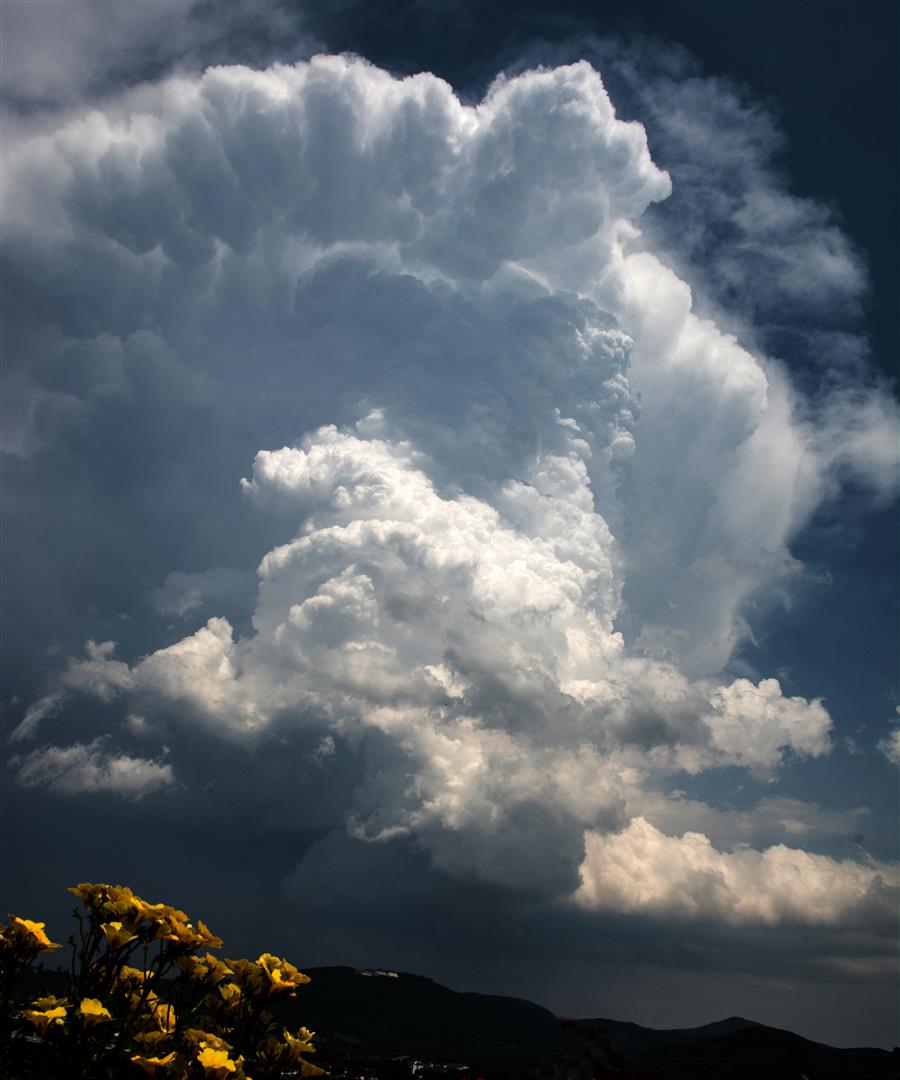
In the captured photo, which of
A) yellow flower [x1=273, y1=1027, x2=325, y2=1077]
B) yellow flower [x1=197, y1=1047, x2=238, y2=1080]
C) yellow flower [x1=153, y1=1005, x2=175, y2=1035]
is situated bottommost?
yellow flower [x1=273, y1=1027, x2=325, y2=1077]

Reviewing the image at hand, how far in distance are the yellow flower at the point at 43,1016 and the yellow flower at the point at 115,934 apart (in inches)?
28.0

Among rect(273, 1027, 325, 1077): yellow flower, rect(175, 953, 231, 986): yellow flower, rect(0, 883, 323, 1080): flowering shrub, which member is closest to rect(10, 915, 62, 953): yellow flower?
rect(0, 883, 323, 1080): flowering shrub

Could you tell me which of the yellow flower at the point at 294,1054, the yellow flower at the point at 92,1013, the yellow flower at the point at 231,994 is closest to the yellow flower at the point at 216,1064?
the yellow flower at the point at 92,1013

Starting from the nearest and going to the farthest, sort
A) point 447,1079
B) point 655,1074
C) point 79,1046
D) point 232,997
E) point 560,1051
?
1. point 79,1046
2. point 232,997
3. point 655,1074
4. point 447,1079
5. point 560,1051

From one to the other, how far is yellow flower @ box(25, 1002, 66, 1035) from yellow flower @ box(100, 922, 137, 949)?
0.71m

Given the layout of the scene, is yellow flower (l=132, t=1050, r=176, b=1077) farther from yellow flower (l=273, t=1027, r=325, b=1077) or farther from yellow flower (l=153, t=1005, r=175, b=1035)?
yellow flower (l=273, t=1027, r=325, b=1077)

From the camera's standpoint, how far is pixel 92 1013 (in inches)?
272

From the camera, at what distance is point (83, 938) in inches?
306

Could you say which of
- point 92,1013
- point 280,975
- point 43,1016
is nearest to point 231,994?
point 280,975

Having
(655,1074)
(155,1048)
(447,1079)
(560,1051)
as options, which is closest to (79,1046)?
(155,1048)

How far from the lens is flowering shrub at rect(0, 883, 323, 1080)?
696 centimetres

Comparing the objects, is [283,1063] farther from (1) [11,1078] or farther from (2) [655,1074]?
Result: (2) [655,1074]

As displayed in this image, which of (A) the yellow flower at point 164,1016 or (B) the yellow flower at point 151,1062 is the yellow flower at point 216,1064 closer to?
(B) the yellow flower at point 151,1062

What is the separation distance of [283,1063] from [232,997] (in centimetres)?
103
